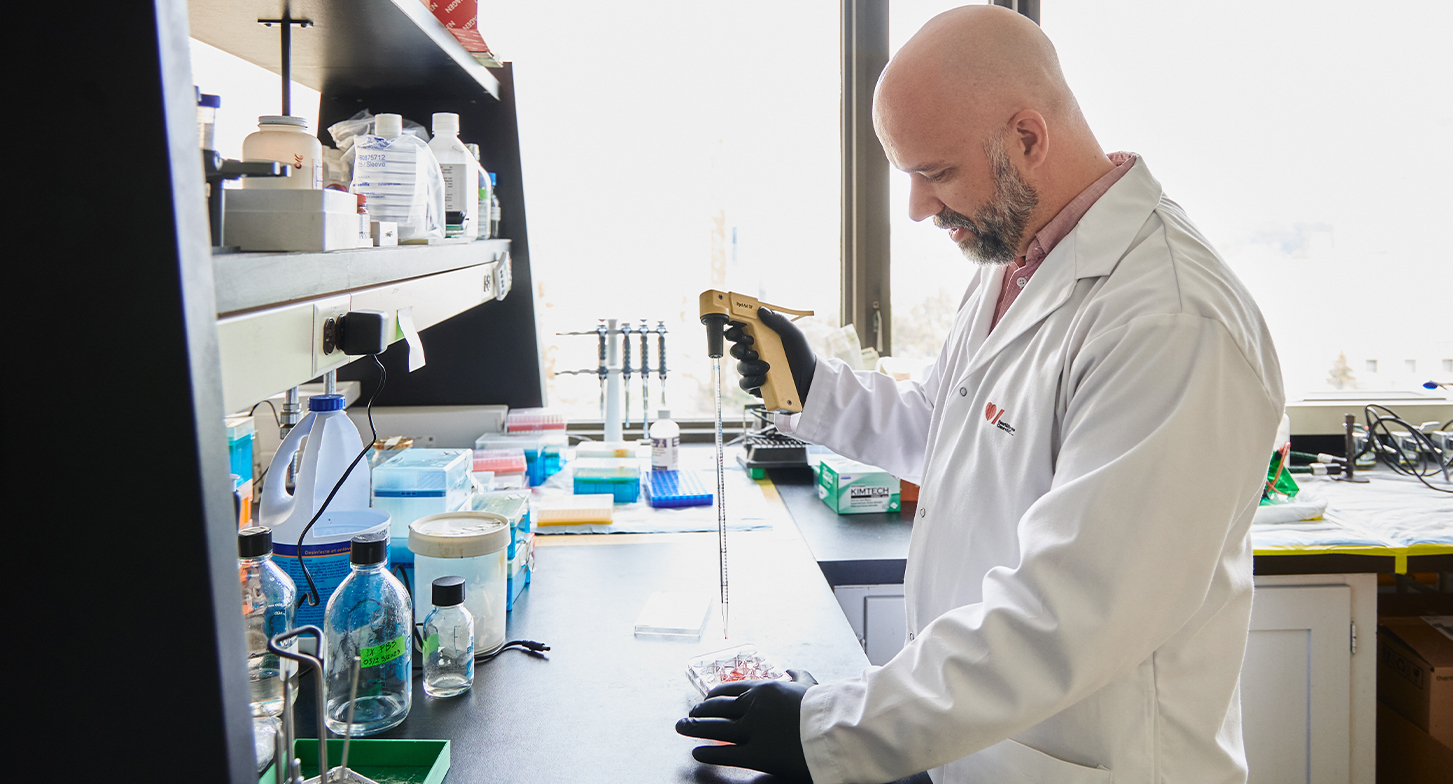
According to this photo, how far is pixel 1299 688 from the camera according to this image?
2178mm

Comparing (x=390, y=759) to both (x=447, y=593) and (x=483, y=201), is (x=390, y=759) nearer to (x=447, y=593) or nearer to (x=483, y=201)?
(x=447, y=593)

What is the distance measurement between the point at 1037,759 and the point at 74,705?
986 mm

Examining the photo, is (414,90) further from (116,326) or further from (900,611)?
(116,326)

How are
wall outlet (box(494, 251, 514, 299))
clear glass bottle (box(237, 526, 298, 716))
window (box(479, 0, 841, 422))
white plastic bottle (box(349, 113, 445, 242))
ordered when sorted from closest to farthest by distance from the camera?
clear glass bottle (box(237, 526, 298, 716)), white plastic bottle (box(349, 113, 445, 242)), wall outlet (box(494, 251, 514, 299)), window (box(479, 0, 841, 422))

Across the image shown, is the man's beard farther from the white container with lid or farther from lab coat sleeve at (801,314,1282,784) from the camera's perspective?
the white container with lid

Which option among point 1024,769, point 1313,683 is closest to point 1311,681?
point 1313,683

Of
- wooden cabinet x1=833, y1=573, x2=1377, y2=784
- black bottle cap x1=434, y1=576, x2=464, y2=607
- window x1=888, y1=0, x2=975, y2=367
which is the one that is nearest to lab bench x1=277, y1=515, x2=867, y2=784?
black bottle cap x1=434, y1=576, x2=464, y2=607

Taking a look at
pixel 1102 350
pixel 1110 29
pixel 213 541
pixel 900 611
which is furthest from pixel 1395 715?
pixel 213 541

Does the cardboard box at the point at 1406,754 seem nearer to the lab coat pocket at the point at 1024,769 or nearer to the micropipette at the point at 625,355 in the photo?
the lab coat pocket at the point at 1024,769

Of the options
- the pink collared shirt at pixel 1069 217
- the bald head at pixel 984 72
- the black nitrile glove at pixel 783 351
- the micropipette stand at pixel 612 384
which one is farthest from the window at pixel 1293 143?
the bald head at pixel 984 72

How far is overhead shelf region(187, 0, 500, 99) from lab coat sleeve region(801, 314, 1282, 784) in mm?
1078

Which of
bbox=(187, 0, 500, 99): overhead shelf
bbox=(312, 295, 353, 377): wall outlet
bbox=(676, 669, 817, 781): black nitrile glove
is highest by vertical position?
bbox=(187, 0, 500, 99): overhead shelf

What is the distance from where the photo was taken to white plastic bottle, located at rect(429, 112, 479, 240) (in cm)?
181

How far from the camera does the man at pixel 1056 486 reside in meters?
0.98
